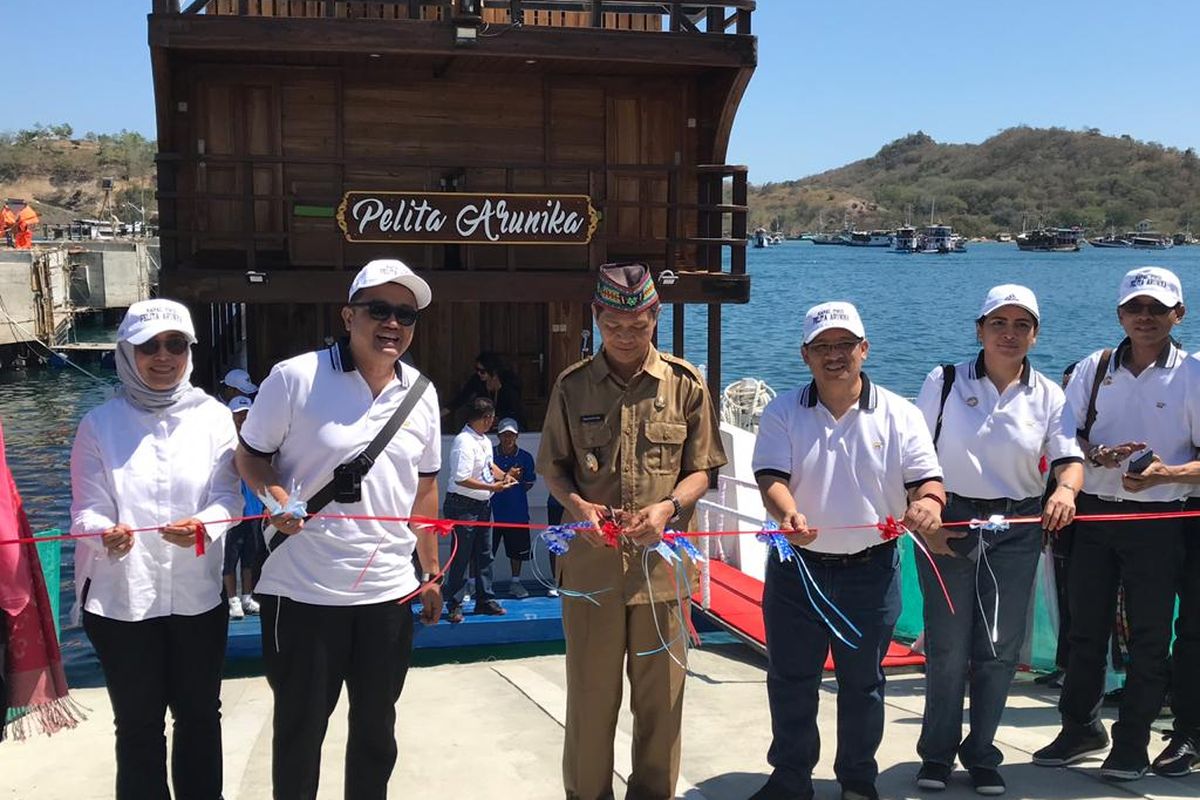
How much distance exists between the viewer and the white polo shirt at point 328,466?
399cm

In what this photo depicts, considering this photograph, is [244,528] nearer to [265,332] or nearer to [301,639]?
[265,332]

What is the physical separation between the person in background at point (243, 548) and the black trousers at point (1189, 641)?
19.9 feet

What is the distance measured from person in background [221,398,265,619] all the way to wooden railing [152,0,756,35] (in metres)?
3.59

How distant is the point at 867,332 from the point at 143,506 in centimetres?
5946

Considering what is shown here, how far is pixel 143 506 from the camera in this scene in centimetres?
398

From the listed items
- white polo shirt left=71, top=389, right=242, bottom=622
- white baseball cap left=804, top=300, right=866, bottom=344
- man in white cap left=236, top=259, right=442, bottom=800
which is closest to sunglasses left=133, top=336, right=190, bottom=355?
white polo shirt left=71, top=389, right=242, bottom=622

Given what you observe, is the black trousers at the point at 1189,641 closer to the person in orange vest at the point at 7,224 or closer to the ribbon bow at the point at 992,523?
the ribbon bow at the point at 992,523

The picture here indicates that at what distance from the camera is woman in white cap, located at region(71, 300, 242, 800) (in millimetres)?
3928

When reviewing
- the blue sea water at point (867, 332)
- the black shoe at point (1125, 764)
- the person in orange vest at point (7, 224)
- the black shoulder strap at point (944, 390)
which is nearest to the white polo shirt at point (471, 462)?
the blue sea water at point (867, 332)

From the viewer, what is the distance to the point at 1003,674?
4.82 meters

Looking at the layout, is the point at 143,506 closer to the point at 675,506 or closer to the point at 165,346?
the point at 165,346

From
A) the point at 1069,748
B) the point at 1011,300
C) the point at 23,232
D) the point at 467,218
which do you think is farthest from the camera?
the point at 23,232

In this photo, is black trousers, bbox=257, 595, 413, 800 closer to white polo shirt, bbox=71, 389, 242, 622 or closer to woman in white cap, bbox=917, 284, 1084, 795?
white polo shirt, bbox=71, 389, 242, 622

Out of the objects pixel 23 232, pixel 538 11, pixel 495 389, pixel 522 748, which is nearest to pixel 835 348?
pixel 522 748
